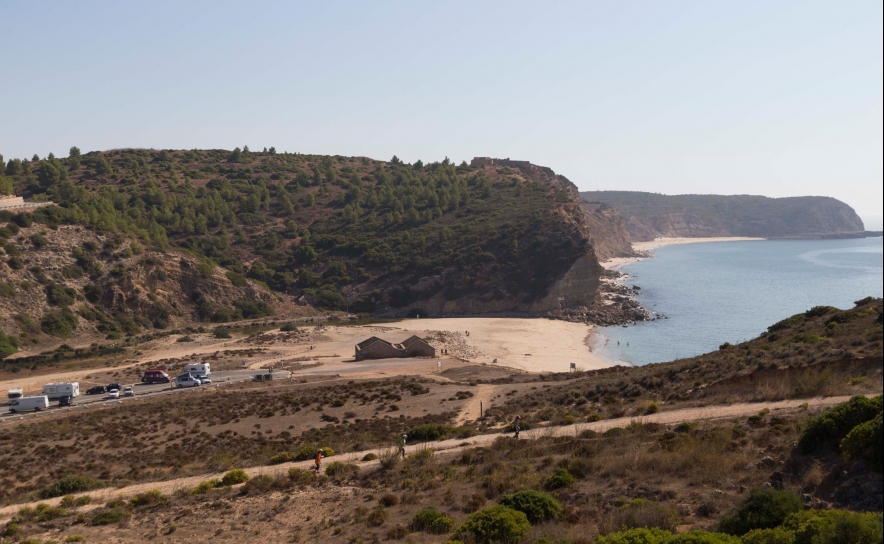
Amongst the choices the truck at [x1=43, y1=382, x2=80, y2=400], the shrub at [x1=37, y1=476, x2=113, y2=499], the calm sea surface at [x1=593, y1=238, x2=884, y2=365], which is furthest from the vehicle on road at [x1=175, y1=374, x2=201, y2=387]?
the calm sea surface at [x1=593, y1=238, x2=884, y2=365]

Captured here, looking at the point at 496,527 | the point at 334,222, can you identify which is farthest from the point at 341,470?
the point at 334,222

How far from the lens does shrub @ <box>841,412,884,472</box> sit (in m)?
10.1

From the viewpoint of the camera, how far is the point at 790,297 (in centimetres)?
8838

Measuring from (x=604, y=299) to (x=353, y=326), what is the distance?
36736 millimetres

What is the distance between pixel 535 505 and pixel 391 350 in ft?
146

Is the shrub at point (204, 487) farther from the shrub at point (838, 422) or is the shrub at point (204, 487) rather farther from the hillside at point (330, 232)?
the hillside at point (330, 232)

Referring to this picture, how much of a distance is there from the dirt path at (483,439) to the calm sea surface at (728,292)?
73.5ft

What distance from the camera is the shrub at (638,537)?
34.2ft

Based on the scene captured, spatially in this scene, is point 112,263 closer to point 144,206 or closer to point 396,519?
point 144,206

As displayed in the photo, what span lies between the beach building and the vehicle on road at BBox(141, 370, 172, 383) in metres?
15.2

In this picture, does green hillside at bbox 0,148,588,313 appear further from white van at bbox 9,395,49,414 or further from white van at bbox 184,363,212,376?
white van at bbox 9,395,49,414

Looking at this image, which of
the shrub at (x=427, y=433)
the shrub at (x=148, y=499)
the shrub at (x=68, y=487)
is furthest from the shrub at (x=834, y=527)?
the shrub at (x=68, y=487)

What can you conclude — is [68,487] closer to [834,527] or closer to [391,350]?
[834,527]

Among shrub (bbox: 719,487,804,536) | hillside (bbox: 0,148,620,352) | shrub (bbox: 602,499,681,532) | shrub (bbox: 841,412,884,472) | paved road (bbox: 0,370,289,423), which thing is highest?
hillside (bbox: 0,148,620,352)
